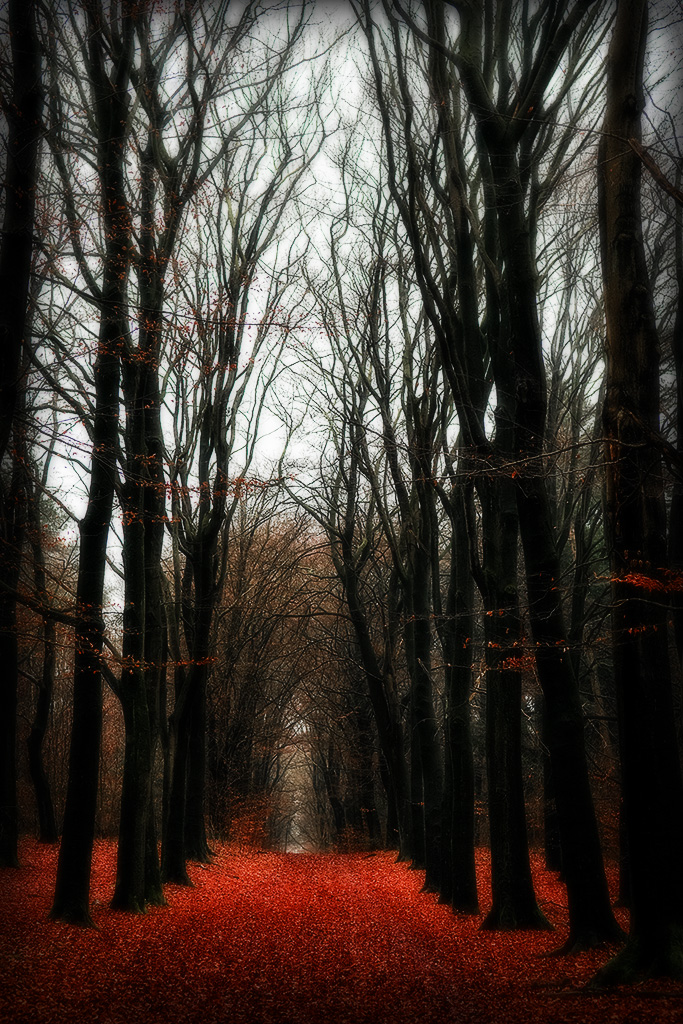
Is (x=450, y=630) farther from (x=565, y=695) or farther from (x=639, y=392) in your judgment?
(x=639, y=392)

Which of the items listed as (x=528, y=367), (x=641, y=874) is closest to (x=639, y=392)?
(x=528, y=367)

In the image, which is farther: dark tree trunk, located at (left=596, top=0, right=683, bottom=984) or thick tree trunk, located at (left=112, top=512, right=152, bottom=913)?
thick tree trunk, located at (left=112, top=512, right=152, bottom=913)

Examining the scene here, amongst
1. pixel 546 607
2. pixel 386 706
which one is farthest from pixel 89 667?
pixel 386 706

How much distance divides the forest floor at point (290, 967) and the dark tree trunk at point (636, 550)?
611 mm

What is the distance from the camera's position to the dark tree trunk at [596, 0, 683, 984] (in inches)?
253

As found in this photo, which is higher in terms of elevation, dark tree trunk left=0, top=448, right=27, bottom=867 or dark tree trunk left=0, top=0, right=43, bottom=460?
dark tree trunk left=0, top=0, right=43, bottom=460

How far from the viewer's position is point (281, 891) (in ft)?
51.8

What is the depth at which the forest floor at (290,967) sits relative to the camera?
601 centimetres

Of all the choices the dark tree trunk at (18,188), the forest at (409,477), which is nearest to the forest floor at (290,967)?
the forest at (409,477)

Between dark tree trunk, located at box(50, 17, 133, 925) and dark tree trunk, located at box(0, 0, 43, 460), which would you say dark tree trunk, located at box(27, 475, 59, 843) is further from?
dark tree trunk, located at box(0, 0, 43, 460)

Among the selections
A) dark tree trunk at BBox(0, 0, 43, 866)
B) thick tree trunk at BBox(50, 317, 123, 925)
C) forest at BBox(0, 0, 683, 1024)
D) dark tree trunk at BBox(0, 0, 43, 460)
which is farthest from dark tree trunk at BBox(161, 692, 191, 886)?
dark tree trunk at BBox(0, 0, 43, 460)

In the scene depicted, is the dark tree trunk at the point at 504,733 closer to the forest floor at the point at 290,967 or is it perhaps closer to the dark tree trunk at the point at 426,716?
the forest floor at the point at 290,967

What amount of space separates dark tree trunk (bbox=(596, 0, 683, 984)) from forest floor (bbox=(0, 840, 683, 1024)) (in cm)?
61

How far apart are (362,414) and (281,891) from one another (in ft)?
34.9
